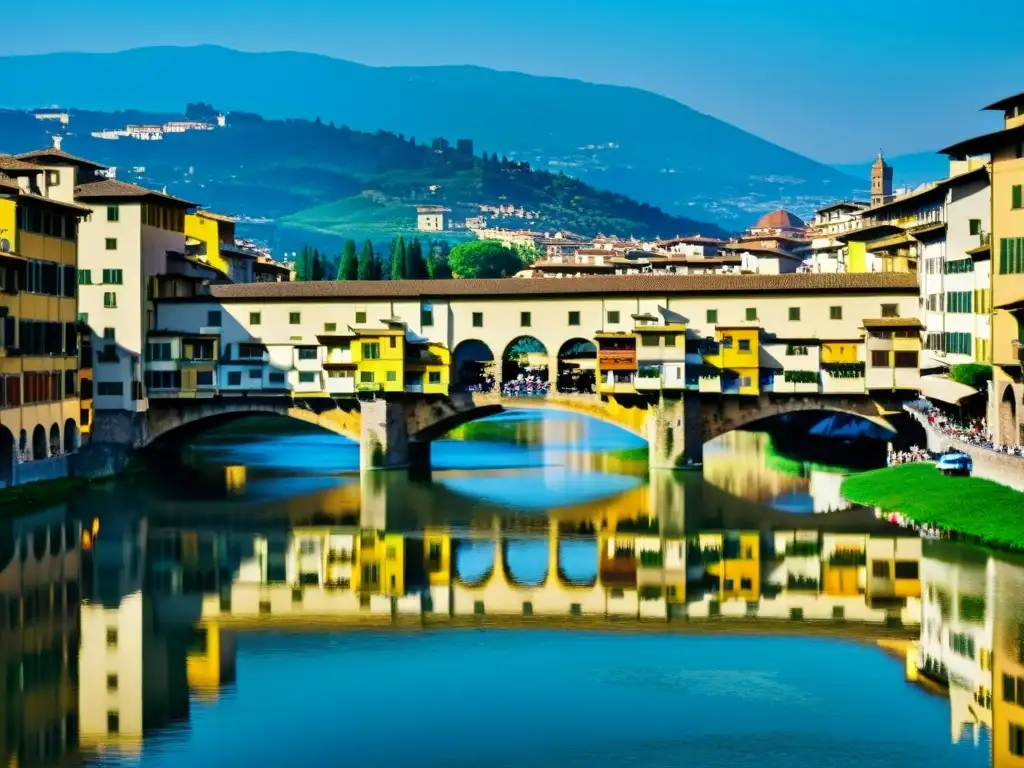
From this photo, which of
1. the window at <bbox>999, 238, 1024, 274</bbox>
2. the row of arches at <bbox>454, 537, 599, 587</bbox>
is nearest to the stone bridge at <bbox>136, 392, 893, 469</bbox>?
the window at <bbox>999, 238, 1024, 274</bbox>

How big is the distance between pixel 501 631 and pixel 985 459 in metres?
17.7

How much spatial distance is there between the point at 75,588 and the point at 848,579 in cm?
1918

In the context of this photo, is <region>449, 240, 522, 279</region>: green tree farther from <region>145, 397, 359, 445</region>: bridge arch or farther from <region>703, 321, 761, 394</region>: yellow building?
<region>703, 321, 761, 394</region>: yellow building

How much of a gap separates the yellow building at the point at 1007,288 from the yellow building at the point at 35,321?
3144 centimetres

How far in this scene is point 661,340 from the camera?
220 feet

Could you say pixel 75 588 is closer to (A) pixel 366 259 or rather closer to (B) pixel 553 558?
(B) pixel 553 558

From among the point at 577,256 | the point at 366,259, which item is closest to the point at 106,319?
the point at 366,259

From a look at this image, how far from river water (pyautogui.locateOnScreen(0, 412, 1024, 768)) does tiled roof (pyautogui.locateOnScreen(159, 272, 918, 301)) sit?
8.56 metres

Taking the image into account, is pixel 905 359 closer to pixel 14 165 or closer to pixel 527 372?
pixel 527 372

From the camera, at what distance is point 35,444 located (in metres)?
61.8

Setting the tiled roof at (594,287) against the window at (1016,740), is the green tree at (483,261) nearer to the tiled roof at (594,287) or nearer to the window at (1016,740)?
the tiled roof at (594,287)

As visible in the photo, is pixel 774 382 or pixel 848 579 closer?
pixel 848 579

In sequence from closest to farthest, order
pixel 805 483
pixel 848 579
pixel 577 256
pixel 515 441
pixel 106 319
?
1. pixel 848 579
2. pixel 805 483
3. pixel 106 319
4. pixel 515 441
5. pixel 577 256

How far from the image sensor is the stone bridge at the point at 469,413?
219 feet
